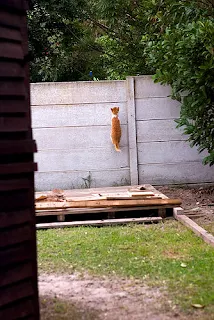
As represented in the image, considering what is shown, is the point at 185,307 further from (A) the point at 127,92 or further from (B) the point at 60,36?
(B) the point at 60,36

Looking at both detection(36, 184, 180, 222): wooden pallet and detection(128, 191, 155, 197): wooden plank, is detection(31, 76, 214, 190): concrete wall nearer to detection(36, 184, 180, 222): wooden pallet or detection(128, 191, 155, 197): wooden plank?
detection(128, 191, 155, 197): wooden plank

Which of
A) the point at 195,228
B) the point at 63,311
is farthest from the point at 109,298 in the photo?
the point at 195,228

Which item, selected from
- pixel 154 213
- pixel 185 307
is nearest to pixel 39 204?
pixel 154 213

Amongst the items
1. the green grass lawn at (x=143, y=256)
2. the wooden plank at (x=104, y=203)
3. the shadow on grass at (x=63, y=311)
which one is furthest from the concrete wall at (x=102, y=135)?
the shadow on grass at (x=63, y=311)

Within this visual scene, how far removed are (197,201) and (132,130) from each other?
5.93ft

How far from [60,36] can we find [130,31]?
1.56 metres

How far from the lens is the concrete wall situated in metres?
9.80

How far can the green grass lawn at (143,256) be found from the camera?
4664 millimetres

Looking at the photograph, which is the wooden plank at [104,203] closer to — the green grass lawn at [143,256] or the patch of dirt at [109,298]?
the green grass lawn at [143,256]

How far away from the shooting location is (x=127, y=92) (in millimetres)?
9906

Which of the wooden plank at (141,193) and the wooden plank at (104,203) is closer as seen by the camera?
the wooden plank at (104,203)

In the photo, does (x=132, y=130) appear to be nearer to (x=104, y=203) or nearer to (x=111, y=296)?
(x=104, y=203)

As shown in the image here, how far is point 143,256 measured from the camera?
223 inches

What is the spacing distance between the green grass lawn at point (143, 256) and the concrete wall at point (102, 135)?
268cm
